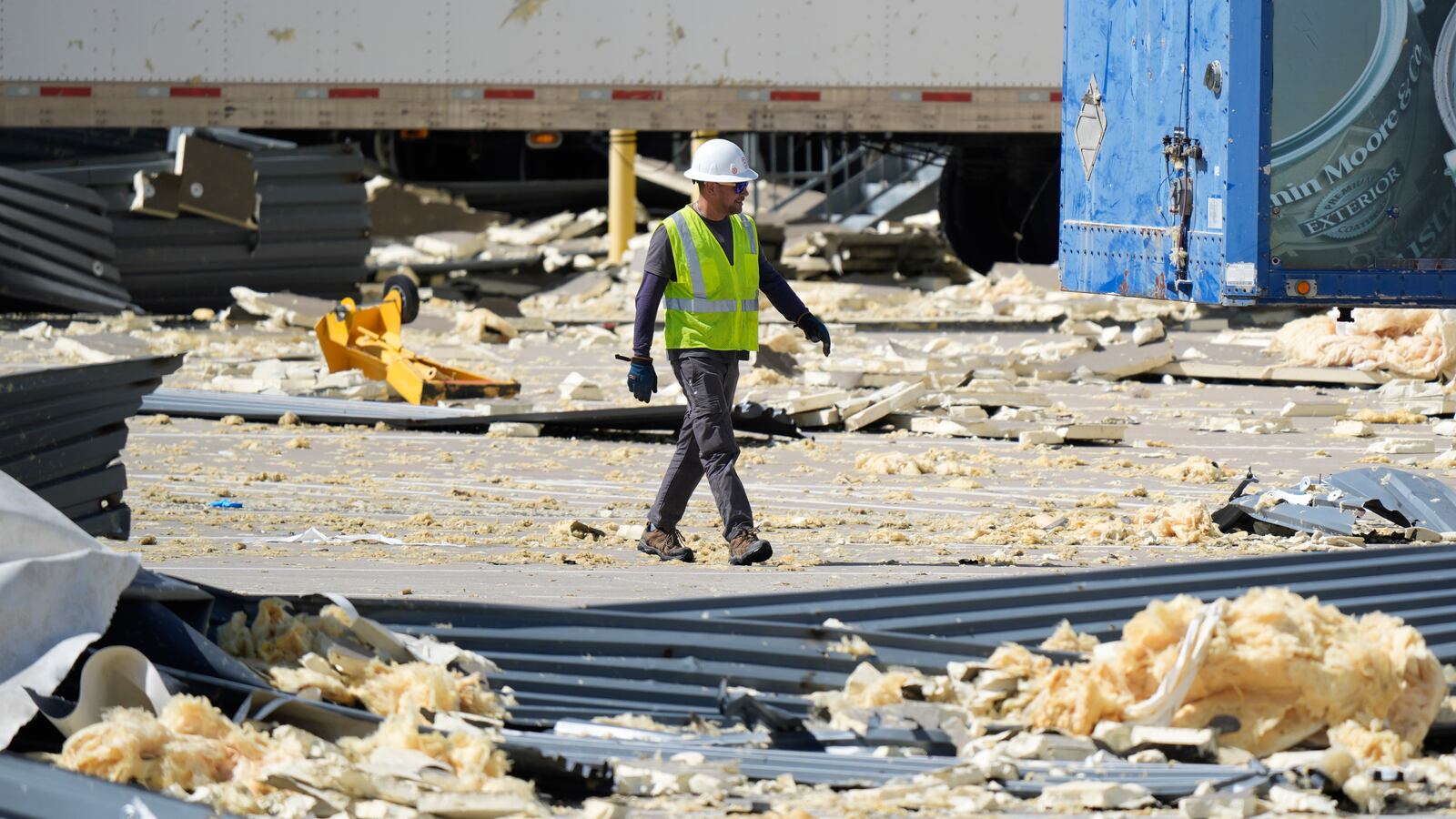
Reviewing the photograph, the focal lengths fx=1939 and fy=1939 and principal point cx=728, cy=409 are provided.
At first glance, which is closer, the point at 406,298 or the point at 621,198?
the point at 406,298

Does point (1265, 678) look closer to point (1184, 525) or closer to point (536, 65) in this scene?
point (1184, 525)

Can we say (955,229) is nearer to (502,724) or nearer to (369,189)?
(369,189)

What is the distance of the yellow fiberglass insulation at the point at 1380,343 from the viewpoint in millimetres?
13828

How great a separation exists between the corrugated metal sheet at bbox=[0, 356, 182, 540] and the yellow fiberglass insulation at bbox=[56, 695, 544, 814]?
10.3ft

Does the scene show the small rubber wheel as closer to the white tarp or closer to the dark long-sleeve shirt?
the dark long-sleeve shirt

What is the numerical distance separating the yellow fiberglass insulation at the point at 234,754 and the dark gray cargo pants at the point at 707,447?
3.15m

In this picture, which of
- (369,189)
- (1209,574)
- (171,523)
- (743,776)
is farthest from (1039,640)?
(369,189)

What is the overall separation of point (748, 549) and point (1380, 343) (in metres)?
8.30

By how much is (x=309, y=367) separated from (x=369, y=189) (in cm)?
1201

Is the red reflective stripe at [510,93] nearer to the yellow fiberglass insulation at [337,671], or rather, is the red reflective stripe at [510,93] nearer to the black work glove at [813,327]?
the black work glove at [813,327]

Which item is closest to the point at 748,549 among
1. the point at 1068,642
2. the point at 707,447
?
the point at 707,447

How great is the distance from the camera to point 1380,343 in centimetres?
1452

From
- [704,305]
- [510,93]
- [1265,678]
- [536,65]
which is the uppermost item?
[536,65]

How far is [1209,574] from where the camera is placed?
21.7 ft
